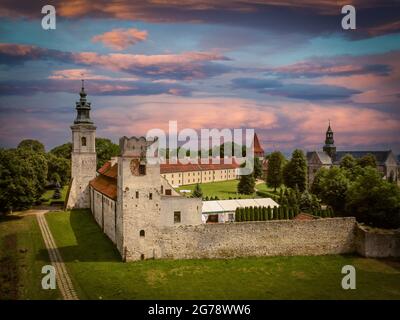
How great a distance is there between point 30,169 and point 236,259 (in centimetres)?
2202

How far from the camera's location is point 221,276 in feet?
76.8

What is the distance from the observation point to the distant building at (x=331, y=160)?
251ft

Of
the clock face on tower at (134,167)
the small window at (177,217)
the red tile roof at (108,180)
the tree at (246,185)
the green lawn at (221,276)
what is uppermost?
the clock face on tower at (134,167)

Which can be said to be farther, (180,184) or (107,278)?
(180,184)

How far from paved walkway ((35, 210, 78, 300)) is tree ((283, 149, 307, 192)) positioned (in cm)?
3501

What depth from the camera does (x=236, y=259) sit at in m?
26.7

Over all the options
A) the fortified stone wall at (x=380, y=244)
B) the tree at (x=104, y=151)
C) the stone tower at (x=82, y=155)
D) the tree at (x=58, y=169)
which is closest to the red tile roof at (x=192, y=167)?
the tree at (x=104, y=151)

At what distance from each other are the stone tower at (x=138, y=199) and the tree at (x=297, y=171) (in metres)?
34.3

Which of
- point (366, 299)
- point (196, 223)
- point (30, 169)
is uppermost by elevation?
point (30, 169)

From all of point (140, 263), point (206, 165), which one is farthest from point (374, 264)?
point (206, 165)

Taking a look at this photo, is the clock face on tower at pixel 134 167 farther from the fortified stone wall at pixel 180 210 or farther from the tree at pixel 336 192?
the tree at pixel 336 192

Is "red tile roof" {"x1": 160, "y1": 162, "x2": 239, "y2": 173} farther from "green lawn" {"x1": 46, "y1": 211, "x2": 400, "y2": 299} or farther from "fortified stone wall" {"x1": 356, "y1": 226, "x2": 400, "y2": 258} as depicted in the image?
"fortified stone wall" {"x1": 356, "y1": 226, "x2": 400, "y2": 258}

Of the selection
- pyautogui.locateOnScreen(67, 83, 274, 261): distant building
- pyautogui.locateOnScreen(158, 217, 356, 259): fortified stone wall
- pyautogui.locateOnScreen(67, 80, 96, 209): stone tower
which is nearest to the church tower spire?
pyautogui.locateOnScreen(67, 80, 96, 209): stone tower

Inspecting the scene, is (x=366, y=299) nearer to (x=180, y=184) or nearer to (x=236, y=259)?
(x=236, y=259)
